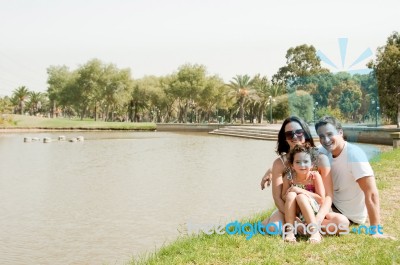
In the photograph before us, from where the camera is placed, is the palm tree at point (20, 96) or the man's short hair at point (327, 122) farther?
the palm tree at point (20, 96)

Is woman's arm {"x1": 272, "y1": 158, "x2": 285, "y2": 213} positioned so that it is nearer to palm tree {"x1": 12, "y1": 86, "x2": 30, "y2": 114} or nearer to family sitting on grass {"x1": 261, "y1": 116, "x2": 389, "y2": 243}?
family sitting on grass {"x1": 261, "y1": 116, "x2": 389, "y2": 243}

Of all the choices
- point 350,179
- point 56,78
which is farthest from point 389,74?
point 56,78

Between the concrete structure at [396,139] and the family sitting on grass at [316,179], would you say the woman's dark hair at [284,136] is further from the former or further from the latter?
the concrete structure at [396,139]

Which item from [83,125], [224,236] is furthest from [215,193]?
[83,125]

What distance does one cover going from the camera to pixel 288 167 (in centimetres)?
516

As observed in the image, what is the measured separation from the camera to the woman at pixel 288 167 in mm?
5070

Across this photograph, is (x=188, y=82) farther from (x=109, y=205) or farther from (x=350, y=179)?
(x=350, y=179)

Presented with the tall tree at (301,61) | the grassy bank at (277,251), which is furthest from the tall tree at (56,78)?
the grassy bank at (277,251)

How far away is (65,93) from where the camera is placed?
7744 centimetres

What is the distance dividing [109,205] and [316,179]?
5.93 metres

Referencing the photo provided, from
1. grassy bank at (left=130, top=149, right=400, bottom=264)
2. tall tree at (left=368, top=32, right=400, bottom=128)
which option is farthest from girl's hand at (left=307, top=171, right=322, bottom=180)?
tall tree at (left=368, top=32, right=400, bottom=128)

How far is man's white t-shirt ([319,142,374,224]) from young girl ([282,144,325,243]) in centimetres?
35

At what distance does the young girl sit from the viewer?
195 inches

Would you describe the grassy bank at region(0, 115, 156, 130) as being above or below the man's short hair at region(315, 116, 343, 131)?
below
